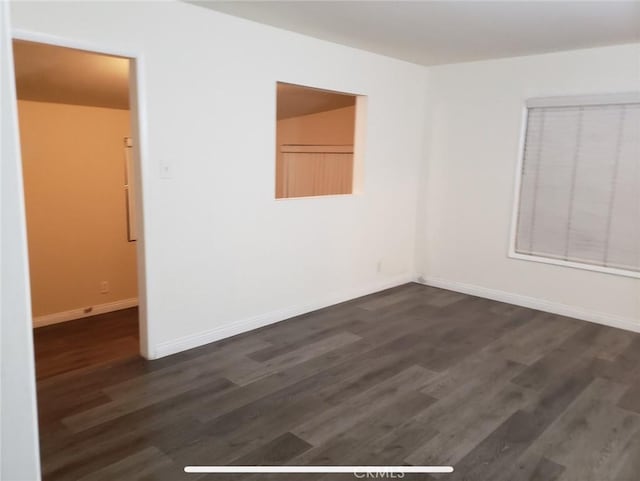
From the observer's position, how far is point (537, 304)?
4.60 meters

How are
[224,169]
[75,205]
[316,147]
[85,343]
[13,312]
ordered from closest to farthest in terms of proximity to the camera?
[13,312], [224,169], [85,343], [75,205], [316,147]

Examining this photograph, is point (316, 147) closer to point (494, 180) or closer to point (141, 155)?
point (494, 180)

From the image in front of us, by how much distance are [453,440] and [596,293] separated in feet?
8.66

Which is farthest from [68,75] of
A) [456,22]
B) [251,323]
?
[456,22]

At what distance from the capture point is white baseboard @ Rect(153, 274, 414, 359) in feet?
11.0

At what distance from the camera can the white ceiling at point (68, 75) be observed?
2957mm

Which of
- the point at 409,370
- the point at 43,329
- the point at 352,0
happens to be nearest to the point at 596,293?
the point at 409,370

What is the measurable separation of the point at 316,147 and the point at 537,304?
350 centimetres

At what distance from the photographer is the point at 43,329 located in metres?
4.59

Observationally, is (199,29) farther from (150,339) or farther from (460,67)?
(460,67)

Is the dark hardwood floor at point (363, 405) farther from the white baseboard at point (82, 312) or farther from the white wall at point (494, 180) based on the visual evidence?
the white baseboard at point (82, 312)

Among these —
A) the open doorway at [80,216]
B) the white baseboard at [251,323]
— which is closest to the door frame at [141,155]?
the white baseboard at [251,323]

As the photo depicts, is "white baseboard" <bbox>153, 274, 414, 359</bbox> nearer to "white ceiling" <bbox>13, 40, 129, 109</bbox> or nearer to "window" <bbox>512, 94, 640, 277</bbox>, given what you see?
"window" <bbox>512, 94, 640, 277</bbox>

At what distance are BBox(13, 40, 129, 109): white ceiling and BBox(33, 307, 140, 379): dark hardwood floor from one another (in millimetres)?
2060
